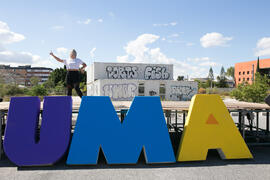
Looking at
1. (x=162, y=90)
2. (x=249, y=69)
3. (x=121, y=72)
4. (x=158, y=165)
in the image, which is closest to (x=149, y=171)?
(x=158, y=165)

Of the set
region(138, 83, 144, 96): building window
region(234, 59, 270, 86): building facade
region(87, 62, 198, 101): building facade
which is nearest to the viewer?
region(87, 62, 198, 101): building facade

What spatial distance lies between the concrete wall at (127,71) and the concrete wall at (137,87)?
3432 millimetres

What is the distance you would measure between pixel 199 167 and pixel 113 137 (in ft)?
7.36

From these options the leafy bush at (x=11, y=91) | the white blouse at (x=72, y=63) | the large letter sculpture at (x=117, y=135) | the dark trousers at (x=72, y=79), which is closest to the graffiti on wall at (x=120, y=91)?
the leafy bush at (x=11, y=91)

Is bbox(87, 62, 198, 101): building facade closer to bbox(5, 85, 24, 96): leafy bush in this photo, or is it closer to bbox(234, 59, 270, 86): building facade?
bbox(5, 85, 24, 96): leafy bush

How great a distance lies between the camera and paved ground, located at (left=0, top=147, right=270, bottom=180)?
4461 millimetres

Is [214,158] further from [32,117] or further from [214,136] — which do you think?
[32,117]

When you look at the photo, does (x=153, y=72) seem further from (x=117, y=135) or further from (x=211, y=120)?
(x=117, y=135)

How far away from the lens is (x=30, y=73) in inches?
5231

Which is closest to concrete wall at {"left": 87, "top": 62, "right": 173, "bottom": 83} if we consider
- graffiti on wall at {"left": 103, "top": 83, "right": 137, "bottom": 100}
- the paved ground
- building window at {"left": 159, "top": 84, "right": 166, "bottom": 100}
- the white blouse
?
building window at {"left": 159, "top": 84, "right": 166, "bottom": 100}

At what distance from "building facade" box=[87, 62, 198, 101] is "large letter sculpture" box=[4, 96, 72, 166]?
924 inches

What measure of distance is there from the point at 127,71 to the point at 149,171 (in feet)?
98.6

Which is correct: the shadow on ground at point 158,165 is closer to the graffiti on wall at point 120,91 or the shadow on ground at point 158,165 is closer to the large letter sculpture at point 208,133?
the large letter sculpture at point 208,133

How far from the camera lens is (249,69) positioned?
6975 centimetres
